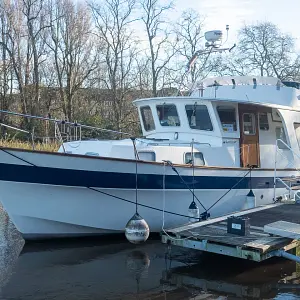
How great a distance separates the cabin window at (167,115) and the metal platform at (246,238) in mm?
2908

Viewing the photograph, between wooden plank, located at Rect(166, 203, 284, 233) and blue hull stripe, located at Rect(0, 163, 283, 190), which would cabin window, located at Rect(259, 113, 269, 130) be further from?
blue hull stripe, located at Rect(0, 163, 283, 190)

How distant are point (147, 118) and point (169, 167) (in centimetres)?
248

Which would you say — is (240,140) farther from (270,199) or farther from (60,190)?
(60,190)

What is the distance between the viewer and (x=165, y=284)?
7.32 m

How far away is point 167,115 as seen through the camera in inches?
443

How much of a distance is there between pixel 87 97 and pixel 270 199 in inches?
878

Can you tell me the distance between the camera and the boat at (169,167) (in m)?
9.02

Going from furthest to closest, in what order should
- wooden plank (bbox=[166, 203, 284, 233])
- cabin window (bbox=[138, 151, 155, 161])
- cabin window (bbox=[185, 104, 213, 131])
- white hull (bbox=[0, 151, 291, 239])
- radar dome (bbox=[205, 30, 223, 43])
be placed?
radar dome (bbox=[205, 30, 223, 43])
cabin window (bbox=[185, 104, 213, 131])
cabin window (bbox=[138, 151, 155, 161])
white hull (bbox=[0, 151, 291, 239])
wooden plank (bbox=[166, 203, 284, 233])

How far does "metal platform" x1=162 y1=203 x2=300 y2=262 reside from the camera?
7305 mm

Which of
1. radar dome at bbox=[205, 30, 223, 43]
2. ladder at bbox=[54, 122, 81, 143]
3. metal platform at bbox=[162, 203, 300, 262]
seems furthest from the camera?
radar dome at bbox=[205, 30, 223, 43]

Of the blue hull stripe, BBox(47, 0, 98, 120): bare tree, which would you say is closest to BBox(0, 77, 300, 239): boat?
the blue hull stripe

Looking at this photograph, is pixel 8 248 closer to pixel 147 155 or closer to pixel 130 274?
pixel 130 274

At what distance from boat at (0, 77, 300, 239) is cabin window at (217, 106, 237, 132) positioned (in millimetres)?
23

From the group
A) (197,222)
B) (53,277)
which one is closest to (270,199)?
(197,222)
